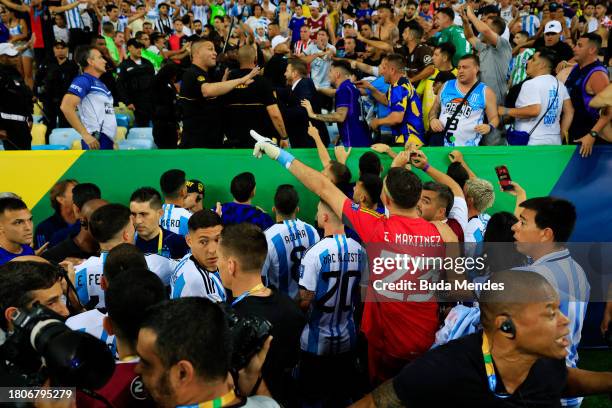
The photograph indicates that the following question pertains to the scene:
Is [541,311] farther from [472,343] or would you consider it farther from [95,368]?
[95,368]

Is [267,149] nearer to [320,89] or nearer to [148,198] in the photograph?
[148,198]

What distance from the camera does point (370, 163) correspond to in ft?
19.2

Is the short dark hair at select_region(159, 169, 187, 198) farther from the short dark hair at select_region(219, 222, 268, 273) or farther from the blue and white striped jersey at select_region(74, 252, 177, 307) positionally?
the short dark hair at select_region(219, 222, 268, 273)

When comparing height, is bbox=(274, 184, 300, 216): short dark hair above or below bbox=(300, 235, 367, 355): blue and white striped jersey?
above

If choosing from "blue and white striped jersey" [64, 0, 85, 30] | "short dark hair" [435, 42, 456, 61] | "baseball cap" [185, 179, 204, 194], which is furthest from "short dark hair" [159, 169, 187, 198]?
"blue and white striped jersey" [64, 0, 85, 30]

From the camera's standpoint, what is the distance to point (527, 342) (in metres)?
2.47

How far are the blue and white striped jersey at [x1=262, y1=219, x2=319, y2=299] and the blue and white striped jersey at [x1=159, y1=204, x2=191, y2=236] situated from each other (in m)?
0.82

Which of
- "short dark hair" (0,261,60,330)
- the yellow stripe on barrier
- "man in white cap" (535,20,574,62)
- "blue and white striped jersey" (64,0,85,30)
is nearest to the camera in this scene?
"short dark hair" (0,261,60,330)

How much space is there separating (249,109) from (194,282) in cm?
351

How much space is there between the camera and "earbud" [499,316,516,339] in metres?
2.48

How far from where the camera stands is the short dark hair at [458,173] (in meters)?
5.82

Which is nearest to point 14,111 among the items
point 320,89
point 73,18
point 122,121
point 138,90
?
point 138,90

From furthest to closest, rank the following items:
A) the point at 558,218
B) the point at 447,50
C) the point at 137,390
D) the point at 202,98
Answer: the point at 447,50 < the point at 202,98 < the point at 558,218 < the point at 137,390

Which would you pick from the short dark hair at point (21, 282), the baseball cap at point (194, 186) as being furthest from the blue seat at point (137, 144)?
the short dark hair at point (21, 282)
